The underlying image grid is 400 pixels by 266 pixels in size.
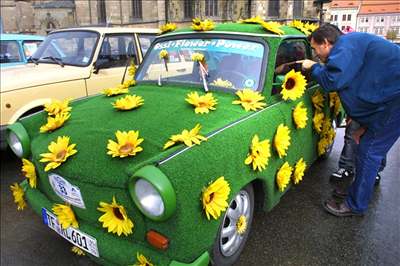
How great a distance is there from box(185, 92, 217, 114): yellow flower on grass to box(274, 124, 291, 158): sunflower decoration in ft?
1.88

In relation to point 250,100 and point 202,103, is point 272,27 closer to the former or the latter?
point 250,100

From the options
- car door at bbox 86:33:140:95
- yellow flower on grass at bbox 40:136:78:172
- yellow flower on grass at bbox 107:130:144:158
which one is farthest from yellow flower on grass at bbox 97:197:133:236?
car door at bbox 86:33:140:95

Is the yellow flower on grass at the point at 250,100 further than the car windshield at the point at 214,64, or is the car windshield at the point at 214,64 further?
the car windshield at the point at 214,64

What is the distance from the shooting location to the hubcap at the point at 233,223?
244cm

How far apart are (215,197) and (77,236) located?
3.27 ft

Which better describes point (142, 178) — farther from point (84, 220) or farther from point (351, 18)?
point (351, 18)

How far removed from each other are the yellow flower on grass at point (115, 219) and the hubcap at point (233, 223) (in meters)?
0.71

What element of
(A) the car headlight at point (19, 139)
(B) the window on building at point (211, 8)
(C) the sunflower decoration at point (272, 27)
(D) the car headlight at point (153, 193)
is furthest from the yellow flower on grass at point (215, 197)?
→ (B) the window on building at point (211, 8)

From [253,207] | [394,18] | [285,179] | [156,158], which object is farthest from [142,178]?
[394,18]

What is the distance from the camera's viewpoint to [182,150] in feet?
6.60

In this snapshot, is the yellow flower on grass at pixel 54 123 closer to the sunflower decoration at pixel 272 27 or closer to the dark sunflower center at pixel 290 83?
the dark sunflower center at pixel 290 83

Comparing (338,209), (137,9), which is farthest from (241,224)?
(137,9)

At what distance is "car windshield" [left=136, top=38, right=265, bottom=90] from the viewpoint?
304 centimetres

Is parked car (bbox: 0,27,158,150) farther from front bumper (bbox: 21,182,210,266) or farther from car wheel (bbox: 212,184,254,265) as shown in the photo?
car wheel (bbox: 212,184,254,265)
